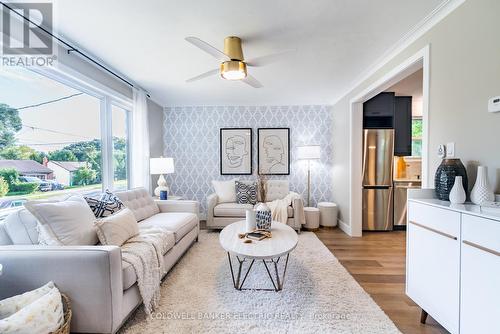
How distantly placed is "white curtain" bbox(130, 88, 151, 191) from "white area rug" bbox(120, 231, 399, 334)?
1765 mm

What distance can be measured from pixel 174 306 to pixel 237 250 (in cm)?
70

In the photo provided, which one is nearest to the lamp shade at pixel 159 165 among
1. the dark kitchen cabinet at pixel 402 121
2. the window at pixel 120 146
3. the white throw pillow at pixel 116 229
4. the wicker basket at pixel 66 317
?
the window at pixel 120 146

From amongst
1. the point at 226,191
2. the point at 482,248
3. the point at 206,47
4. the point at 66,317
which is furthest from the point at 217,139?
the point at 482,248

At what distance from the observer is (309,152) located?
14.0ft

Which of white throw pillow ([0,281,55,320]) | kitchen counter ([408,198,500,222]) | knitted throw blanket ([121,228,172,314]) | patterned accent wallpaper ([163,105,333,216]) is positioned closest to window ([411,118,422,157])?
patterned accent wallpaper ([163,105,333,216])

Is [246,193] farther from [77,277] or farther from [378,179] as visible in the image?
[77,277]

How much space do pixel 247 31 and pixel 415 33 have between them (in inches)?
62.2

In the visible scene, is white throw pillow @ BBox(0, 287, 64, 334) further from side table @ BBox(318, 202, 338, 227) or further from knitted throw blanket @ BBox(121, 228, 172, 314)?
side table @ BBox(318, 202, 338, 227)

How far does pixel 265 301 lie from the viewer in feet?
6.31

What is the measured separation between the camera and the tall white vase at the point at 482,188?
1410 millimetres

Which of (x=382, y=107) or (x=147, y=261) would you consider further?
(x=382, y=107)

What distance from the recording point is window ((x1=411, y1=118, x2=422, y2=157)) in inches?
174

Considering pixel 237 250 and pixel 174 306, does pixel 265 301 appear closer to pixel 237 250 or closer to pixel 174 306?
pixel 237 250

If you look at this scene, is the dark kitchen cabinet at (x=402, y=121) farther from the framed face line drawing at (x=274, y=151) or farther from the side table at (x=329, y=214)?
the framed face line drawing at (x=274, y=151)
